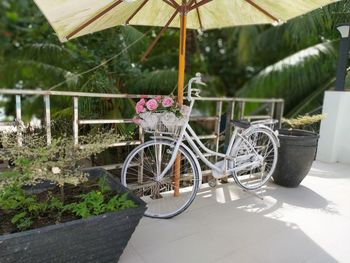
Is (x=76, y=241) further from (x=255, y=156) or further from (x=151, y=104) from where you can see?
(x=255, y=156)

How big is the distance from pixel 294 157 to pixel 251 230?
1.09 metres

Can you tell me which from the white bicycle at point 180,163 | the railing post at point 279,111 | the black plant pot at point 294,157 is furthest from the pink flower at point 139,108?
the railing post at point 279,111

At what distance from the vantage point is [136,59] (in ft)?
18.6

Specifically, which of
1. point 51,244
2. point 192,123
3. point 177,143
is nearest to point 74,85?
point 192,123

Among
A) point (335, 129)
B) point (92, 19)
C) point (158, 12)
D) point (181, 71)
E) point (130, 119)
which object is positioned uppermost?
point (158, 12)

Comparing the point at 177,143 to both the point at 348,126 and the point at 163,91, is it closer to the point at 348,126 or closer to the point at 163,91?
the point at 163,91

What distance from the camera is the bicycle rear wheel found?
8.84 ft

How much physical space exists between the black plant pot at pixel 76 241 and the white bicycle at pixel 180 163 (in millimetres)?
687

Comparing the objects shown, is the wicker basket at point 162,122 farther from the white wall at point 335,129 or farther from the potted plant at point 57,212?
the white wall at point 335,129

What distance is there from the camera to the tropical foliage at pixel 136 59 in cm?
410

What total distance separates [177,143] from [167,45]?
18.8 feet

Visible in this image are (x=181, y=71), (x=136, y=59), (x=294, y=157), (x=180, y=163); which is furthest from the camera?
(x=136, y=59)

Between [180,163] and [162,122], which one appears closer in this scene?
[162,122]

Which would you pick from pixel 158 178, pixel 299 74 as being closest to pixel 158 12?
pixel 158 178
